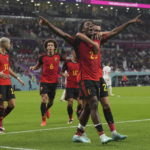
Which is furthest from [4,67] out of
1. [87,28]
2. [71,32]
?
[71,32]

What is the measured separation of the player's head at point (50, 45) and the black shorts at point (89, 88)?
498 cm

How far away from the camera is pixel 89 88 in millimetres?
10375

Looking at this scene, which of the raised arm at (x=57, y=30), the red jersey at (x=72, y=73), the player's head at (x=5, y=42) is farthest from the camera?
the red jersey at (x=72, y=73)

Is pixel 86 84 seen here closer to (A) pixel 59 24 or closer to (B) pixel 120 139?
(B) pixel 120 139

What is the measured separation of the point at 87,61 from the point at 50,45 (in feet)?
16.5

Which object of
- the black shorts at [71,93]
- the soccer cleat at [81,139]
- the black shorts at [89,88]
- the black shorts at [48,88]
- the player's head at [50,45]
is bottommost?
the soccer cleat at [81,139]

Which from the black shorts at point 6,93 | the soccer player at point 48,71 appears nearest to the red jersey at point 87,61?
the black shorts at point 6,93

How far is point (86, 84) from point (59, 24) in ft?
184

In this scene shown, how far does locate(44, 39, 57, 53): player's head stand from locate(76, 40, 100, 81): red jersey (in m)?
4.92

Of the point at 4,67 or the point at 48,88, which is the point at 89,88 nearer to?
the point at 4,67

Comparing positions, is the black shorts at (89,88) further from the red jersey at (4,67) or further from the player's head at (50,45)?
the player's head at (50,45)

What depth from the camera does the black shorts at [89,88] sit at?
10359 millimetres

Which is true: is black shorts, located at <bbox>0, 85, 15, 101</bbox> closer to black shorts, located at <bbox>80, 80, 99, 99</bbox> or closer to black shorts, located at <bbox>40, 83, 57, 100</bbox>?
black shorts, located at <bbox>40, 83, 57, 100</bbox>

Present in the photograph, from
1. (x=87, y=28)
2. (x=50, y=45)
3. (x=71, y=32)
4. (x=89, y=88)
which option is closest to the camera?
(x=87, y=28)
